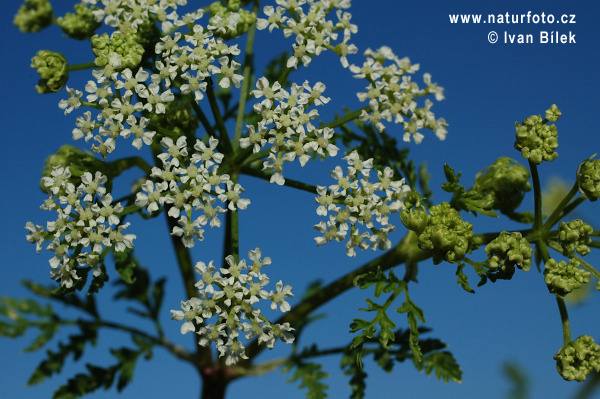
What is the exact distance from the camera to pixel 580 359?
384 centimetres

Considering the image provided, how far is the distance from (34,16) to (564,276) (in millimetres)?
4552

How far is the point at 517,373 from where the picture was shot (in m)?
8.43

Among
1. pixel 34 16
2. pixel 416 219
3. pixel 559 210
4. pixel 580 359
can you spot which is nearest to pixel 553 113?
pixel 559 210

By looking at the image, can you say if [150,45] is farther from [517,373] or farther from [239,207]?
[517,373]

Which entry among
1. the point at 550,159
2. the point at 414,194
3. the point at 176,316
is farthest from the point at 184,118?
the point at 550,159

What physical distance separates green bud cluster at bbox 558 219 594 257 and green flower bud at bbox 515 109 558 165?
1.51 ft

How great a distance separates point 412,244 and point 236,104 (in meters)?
2.15

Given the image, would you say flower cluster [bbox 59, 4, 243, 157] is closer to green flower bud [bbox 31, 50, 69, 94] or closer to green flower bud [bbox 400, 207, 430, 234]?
green flower bud [bbox 31, 50, 69, 94]

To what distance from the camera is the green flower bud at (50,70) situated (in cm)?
433

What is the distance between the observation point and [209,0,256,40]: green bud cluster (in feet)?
14.5

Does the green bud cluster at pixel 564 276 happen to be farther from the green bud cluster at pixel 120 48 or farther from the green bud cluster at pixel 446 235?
the green bud cluster at pixel 120 48

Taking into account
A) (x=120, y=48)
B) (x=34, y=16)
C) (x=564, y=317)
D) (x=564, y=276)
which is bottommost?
(x=564, y=317)

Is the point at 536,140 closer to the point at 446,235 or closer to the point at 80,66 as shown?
the point at 446,235

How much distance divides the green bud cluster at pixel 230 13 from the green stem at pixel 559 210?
2.47 m
